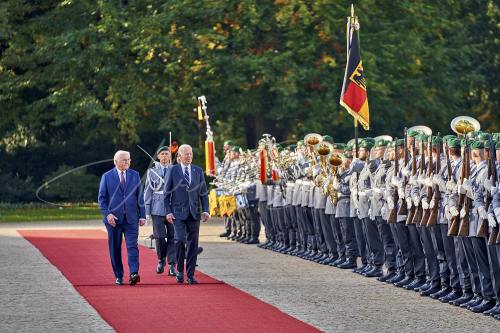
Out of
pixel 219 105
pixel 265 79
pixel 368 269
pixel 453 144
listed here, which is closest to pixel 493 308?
pixel 453 144

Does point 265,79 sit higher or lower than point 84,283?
higher

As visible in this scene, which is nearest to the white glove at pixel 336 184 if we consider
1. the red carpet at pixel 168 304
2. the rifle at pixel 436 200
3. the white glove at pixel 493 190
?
the red carpet at pixel 168 304

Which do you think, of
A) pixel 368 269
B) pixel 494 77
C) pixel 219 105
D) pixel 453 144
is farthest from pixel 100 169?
A: pixel 453 144

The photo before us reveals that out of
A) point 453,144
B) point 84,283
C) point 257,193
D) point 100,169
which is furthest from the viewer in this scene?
point 100,169

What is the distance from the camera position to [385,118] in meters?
49.3

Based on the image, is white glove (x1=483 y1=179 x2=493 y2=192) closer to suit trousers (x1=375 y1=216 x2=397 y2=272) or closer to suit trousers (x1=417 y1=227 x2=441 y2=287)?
→ suit trousers (x1=417 y1=227 x2=441 y2=287)

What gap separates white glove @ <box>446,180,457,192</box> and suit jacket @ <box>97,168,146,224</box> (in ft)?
16.1

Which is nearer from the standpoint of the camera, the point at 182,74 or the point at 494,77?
the point at 182,74

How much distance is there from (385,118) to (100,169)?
1412cm

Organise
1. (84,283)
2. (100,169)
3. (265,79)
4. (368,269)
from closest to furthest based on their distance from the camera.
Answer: (84,283)
(368,269)
(265,79)
(100,169)

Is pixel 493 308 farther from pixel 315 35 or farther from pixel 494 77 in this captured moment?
pixel 494 77

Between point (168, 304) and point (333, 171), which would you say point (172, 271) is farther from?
point (168, 304)

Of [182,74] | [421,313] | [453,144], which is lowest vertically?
[421,313]

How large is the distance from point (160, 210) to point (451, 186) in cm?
642
